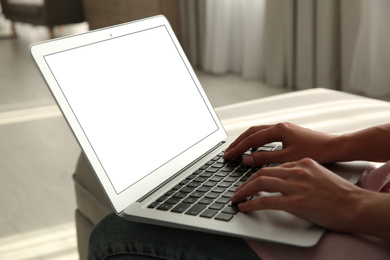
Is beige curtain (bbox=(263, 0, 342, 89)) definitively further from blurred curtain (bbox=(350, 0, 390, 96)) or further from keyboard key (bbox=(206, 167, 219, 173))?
keyboard key (bbox=(206, 167, 219, 173))

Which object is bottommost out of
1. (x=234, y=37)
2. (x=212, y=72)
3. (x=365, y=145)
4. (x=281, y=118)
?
(x=212, y=72)

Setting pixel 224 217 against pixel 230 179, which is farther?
pixel 230 179

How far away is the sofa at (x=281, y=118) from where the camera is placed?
107 centimetres

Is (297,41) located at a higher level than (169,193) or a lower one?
lower

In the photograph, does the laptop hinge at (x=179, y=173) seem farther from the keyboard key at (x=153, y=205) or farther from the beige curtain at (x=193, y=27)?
the beige curtain at (x=193, y=27)

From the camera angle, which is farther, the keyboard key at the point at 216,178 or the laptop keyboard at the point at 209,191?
the keyboard key at the point at 216,178

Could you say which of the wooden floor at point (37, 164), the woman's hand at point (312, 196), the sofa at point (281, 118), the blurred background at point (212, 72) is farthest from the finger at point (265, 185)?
the wooden floor at point (37, 164)

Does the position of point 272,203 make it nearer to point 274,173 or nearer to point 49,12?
point 274,173

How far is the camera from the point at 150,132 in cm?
77

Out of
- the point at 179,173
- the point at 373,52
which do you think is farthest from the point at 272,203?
the point at 373,52

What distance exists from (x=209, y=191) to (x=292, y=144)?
15 cm

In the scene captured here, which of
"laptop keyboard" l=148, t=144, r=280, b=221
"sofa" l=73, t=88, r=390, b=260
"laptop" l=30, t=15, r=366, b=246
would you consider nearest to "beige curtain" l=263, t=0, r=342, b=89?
"sofa" l=73, t=88, r=390, b=260

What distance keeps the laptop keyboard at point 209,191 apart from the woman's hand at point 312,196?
0.14 ft

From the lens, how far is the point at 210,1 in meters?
3.68
